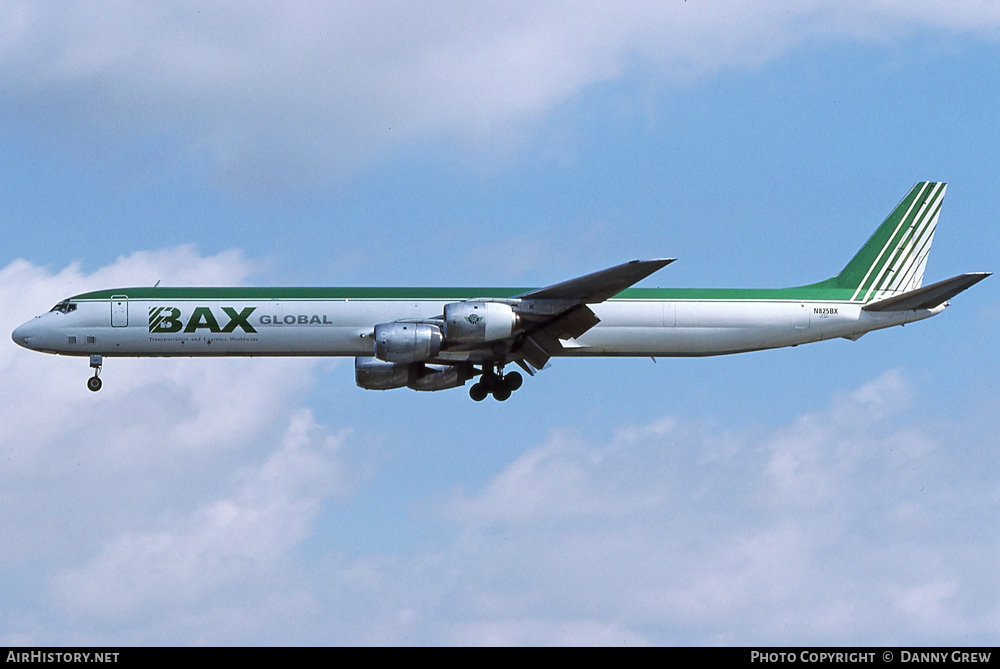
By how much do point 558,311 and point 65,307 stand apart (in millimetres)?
16699

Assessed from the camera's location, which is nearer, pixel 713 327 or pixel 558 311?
pixel 558 311

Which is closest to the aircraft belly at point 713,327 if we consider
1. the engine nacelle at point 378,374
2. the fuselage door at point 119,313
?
the engine nacelle at point 378,374

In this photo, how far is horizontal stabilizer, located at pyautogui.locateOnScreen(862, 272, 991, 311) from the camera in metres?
40.6

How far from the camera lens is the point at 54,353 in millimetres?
42312

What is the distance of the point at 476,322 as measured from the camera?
38.9m

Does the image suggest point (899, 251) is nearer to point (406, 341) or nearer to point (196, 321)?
point (406, 341)

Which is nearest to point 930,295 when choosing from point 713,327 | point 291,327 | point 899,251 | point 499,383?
point 899,251

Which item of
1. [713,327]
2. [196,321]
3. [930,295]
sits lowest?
[930,295]

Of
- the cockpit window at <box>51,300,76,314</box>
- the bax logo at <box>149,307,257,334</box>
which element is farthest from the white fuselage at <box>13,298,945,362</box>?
the cockpit window at <box>51,300,76,314</box>
